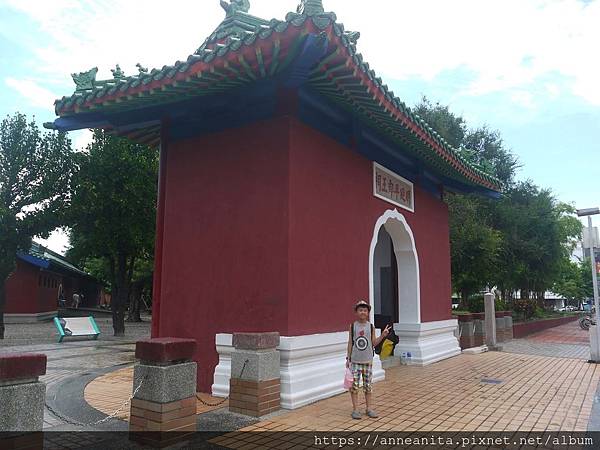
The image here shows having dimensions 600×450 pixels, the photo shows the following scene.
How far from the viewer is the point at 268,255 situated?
5875 millimetres

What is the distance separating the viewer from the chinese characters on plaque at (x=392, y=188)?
813 centimetres

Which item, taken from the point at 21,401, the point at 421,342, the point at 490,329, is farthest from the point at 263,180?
the point at 490,329

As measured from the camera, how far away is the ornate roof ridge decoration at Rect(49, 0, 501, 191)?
4375 millimetres

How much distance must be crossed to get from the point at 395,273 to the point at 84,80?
7027mm

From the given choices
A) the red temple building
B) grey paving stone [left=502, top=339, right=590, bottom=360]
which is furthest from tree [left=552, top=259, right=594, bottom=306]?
the red temple building

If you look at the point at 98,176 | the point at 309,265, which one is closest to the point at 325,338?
the point at 309,265

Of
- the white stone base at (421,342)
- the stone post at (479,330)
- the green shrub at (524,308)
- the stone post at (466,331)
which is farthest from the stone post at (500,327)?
the green shrub at (524,308)

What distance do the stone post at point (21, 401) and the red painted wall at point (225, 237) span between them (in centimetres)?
285

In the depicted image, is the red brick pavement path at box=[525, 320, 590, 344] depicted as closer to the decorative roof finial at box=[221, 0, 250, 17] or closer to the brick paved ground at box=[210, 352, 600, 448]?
the brick paved ground at box=[210, 352, 600, 448]

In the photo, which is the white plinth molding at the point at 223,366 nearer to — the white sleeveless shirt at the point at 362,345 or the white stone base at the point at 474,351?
the white sleeveless shirt at the point at 362,345

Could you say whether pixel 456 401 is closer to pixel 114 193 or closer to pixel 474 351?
pixel 474 351

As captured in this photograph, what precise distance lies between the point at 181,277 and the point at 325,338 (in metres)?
2.17

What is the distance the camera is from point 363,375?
5.11m

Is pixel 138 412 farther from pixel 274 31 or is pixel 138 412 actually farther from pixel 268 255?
pixel 274 31
